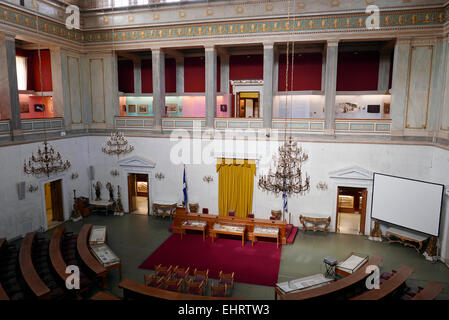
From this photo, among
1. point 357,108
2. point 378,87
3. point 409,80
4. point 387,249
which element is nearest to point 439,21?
point 409,80

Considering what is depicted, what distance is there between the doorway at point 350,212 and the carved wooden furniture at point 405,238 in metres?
1.07

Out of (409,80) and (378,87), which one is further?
(378,87)

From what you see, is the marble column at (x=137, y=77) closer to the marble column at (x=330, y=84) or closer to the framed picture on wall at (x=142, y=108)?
the framed picture on wall at (x=142, y=108)

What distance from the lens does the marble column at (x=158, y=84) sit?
47.5ft

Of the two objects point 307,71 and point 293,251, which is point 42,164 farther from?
point 307,71

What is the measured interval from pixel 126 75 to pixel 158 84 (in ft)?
13.2

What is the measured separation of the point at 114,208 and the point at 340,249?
10230mm

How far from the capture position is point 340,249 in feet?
39.0

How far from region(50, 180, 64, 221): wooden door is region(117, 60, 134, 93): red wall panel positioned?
6.22m

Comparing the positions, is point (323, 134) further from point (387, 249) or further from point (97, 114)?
point (97, 114)

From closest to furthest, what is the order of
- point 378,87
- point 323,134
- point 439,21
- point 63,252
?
point 63,252
point 439,21
point 323,134
point 378,87

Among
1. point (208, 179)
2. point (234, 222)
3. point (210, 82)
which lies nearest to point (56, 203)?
point (208, 179)

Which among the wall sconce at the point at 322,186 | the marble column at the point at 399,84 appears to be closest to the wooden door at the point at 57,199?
the wall sconce at the point at 322,186
